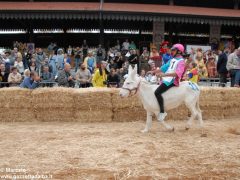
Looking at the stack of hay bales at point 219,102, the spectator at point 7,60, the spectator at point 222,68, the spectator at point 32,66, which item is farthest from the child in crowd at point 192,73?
the spectator at point 7,60

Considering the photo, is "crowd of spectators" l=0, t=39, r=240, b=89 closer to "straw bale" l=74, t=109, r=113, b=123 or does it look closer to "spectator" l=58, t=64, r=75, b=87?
"spectator" l=58, t=64, r=75, b=87

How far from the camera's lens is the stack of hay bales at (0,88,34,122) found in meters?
12.8

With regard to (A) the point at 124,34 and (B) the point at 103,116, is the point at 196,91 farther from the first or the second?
(A) the point at 124,34

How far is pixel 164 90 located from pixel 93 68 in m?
7.69

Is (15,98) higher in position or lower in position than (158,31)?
lower

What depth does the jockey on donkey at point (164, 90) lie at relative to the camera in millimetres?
10469

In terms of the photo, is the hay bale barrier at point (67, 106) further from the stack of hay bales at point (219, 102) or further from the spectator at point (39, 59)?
the spectator at point (39, 59)

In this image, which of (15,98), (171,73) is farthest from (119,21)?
(171,73)

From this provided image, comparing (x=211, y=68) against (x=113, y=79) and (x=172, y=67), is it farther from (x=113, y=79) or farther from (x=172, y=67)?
(x=172, y=67)

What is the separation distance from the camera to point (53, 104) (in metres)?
12.8

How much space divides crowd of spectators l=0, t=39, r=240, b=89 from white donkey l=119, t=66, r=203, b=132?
5.63ft

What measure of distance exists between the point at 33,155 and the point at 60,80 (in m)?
7.46


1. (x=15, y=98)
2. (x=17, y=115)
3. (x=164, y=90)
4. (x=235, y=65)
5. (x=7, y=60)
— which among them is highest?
(x=7, y=60)

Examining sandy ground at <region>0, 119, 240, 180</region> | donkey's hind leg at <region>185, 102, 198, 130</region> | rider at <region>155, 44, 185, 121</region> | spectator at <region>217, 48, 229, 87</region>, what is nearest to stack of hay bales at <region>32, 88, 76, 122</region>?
Answer: sandy ground at <region>0, 119, 240, 180</region>
